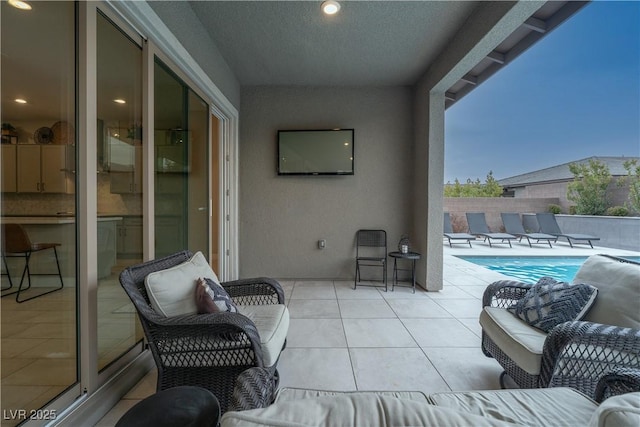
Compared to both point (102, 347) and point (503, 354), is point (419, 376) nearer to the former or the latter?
Answer: point (503, 354)

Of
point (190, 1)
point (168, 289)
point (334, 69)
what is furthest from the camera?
point (334, 69)

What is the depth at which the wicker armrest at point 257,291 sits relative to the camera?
6.80ft

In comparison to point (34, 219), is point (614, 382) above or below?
below

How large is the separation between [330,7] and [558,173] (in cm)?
2021

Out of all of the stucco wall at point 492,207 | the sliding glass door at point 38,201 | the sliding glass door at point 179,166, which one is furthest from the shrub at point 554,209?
the sliding glass door at point 38,201

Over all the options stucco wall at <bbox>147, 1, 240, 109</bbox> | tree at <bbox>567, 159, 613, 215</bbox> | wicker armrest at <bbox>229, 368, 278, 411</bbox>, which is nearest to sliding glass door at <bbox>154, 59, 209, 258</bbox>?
stucco wall at <bbox>147, 1, 240, 109</bbox>

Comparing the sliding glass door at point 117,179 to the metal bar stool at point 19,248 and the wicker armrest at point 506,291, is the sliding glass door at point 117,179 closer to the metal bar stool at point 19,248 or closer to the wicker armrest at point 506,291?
the metal bar stool at point 19,248

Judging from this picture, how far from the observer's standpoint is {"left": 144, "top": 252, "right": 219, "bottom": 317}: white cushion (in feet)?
4.73

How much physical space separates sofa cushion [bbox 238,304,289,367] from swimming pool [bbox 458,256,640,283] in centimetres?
493

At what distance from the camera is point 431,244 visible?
368 centimetres

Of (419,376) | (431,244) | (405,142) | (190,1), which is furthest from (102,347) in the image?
(405,142)

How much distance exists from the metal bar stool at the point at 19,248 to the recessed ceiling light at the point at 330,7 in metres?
2.81

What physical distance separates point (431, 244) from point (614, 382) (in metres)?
2.79

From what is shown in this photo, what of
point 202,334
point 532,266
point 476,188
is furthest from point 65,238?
point 476,188
